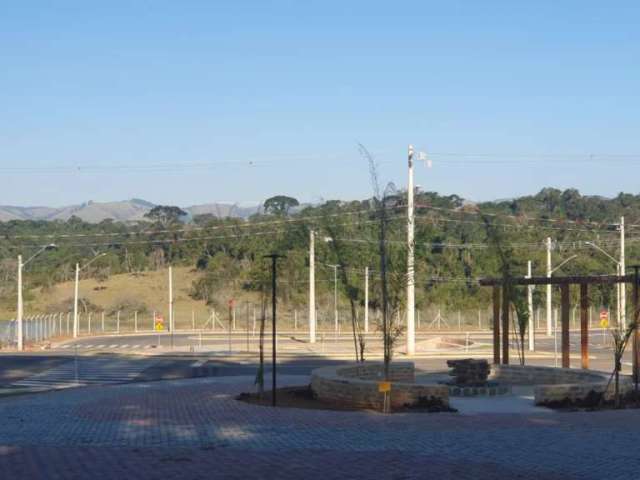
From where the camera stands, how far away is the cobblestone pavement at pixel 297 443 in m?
12.4

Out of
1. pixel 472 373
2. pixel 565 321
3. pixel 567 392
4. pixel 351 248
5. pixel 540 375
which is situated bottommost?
pixel 540 375

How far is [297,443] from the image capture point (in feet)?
48.8

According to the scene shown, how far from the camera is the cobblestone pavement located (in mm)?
12414

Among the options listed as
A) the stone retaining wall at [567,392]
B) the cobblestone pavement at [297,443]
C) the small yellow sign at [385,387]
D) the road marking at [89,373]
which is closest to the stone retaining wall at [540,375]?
the stone retaining wall at [567,392]

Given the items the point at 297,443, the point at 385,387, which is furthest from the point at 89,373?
the point at 297,443

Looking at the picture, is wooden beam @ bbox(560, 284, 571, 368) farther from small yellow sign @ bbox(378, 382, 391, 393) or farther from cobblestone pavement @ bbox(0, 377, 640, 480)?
small yellow sign @ bbox(378, 382, 391, 393)

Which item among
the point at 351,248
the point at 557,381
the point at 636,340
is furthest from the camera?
the point at 351,248

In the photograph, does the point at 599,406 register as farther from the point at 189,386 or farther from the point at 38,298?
the point at 38,298

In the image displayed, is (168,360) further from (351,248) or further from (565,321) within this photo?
(351,248)

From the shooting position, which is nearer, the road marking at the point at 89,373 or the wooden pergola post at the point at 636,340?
the wooden pergola post at the point at 636,340

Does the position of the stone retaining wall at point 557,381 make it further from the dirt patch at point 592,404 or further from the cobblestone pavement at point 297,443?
the cobblestone pavement at point 297,443

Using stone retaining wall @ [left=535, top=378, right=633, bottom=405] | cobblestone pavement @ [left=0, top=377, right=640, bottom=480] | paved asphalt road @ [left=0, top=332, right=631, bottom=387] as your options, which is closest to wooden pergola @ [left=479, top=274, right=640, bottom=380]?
stone retaining wall @ [left=535, top=378, right=633, bottom=405]

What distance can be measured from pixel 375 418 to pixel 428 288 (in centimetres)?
6567

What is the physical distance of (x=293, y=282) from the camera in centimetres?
8338
